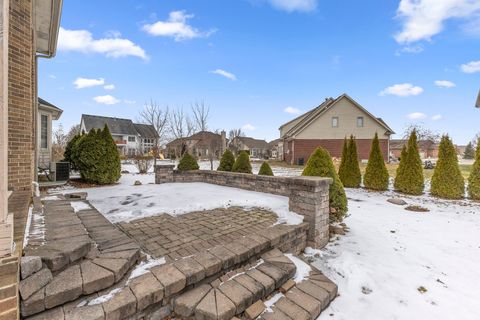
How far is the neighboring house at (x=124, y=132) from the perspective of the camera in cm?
3631

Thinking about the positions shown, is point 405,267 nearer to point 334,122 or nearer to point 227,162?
point 227,162

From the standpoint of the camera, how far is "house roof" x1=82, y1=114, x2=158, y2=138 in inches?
1415

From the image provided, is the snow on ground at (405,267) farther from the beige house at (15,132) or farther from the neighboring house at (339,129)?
the neighboring house at (339,129)

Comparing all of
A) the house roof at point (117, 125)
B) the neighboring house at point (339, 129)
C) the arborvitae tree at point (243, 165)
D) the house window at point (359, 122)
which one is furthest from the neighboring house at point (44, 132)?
the house roof at point (117, 125)

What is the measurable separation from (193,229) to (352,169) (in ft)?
28.6

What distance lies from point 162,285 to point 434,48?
13117mm

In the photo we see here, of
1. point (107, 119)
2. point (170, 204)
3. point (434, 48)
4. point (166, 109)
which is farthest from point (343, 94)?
point (107, 119)

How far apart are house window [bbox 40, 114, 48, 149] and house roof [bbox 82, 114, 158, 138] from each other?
25.7 meters

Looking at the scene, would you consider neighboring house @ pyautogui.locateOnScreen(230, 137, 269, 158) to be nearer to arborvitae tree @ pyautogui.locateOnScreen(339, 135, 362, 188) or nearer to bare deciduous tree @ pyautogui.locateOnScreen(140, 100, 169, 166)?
bare deciduous tree @ pyautogui.locateOnScreen(140, 100, 169, 166)

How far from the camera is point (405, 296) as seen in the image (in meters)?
2.50

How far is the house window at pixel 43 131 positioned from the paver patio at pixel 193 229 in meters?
9.74

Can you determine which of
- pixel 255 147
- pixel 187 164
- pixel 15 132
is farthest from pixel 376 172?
pixel 255 147

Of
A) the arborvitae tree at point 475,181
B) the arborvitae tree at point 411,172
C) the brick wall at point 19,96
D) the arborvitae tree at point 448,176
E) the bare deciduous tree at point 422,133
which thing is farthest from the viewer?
the bare deciduous tree at point 422,133

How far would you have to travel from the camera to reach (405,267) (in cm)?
312
